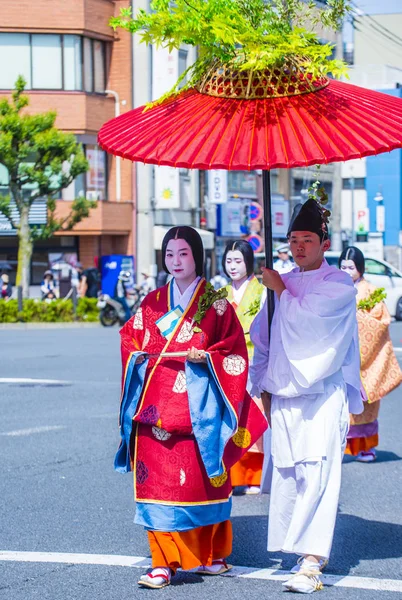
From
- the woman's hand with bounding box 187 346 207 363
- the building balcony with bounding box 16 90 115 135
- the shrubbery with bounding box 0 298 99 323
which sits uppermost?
the building balcony with bounding box 16 90 115 135

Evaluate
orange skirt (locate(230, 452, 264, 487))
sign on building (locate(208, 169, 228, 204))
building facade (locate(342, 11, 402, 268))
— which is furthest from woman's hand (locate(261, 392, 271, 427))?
building facade (locate(342, 11, 402, 268))

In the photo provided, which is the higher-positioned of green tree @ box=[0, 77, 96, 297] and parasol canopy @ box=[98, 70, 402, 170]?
green tree @ box=[0, 77, 96, 297]

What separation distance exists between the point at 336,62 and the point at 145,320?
5.14 ft

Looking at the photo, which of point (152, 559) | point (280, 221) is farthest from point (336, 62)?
point (280, 221)

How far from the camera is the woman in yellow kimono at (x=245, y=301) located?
25.7 ft

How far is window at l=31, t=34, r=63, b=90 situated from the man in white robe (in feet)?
102

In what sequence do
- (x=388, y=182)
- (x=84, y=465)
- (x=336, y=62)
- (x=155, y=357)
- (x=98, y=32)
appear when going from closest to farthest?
(x=336, y=62)
(x=155, y=357)
(x=84, y=465)
(x=98, y=32)
(x=388, y=182)

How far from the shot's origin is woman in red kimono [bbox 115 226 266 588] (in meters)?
5.34

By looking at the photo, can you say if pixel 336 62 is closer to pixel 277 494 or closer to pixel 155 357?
pixel 155 357

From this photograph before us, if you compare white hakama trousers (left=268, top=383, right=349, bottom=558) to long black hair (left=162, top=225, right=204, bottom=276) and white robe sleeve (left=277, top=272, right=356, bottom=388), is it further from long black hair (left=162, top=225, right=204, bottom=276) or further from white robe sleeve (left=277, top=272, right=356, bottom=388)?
long black hair (left=162, top=225, right=204, bottom=276)

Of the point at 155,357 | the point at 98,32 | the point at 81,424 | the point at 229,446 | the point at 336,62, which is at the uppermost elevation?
the point at 98,32

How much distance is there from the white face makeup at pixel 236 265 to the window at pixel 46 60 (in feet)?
93.9

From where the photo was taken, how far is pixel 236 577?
548cm

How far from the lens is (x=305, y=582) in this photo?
5160 millimetres
